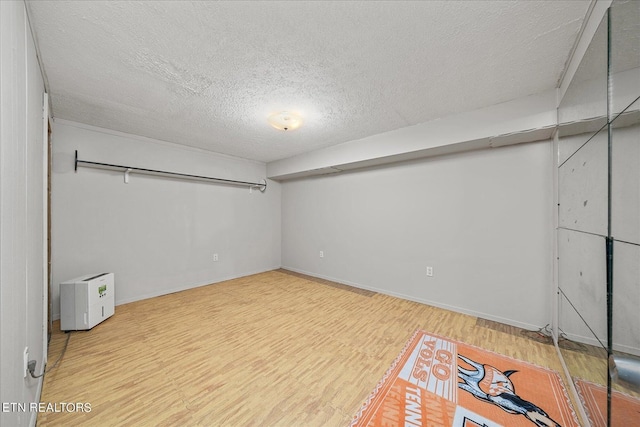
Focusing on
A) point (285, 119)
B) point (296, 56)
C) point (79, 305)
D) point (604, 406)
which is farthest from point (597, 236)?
point (79, 305)

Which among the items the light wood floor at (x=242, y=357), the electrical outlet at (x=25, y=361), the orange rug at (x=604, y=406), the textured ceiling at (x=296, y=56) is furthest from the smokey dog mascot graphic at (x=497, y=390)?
the electrical outlet at (x=25, y=361)

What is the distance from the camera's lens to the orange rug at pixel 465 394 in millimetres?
1415

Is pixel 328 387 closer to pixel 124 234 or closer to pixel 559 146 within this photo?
pixel 559 146

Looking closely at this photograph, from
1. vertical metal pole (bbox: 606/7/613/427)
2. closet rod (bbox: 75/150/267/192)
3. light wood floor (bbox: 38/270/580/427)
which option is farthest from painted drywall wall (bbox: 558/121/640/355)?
closet rod (bbox: 75/150/267/192)

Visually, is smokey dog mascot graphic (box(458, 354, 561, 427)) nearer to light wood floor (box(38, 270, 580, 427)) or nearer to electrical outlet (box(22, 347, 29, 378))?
light wood floor (box(38, 270, 580, 427))

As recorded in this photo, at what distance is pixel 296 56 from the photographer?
1.68 metres

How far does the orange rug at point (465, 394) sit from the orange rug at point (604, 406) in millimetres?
173

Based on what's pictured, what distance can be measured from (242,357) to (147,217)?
2.70 m

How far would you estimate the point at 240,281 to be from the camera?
4340 mm

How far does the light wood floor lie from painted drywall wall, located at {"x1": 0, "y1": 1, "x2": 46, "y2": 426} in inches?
17.8

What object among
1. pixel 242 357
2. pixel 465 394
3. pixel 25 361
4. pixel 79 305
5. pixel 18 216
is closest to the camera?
pixel 18 216

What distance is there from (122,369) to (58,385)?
1.17ft

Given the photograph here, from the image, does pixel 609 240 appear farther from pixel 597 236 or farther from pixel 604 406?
pixel 604 406

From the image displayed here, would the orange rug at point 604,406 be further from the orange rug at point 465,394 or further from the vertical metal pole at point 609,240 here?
the orange rug at point 465,394
